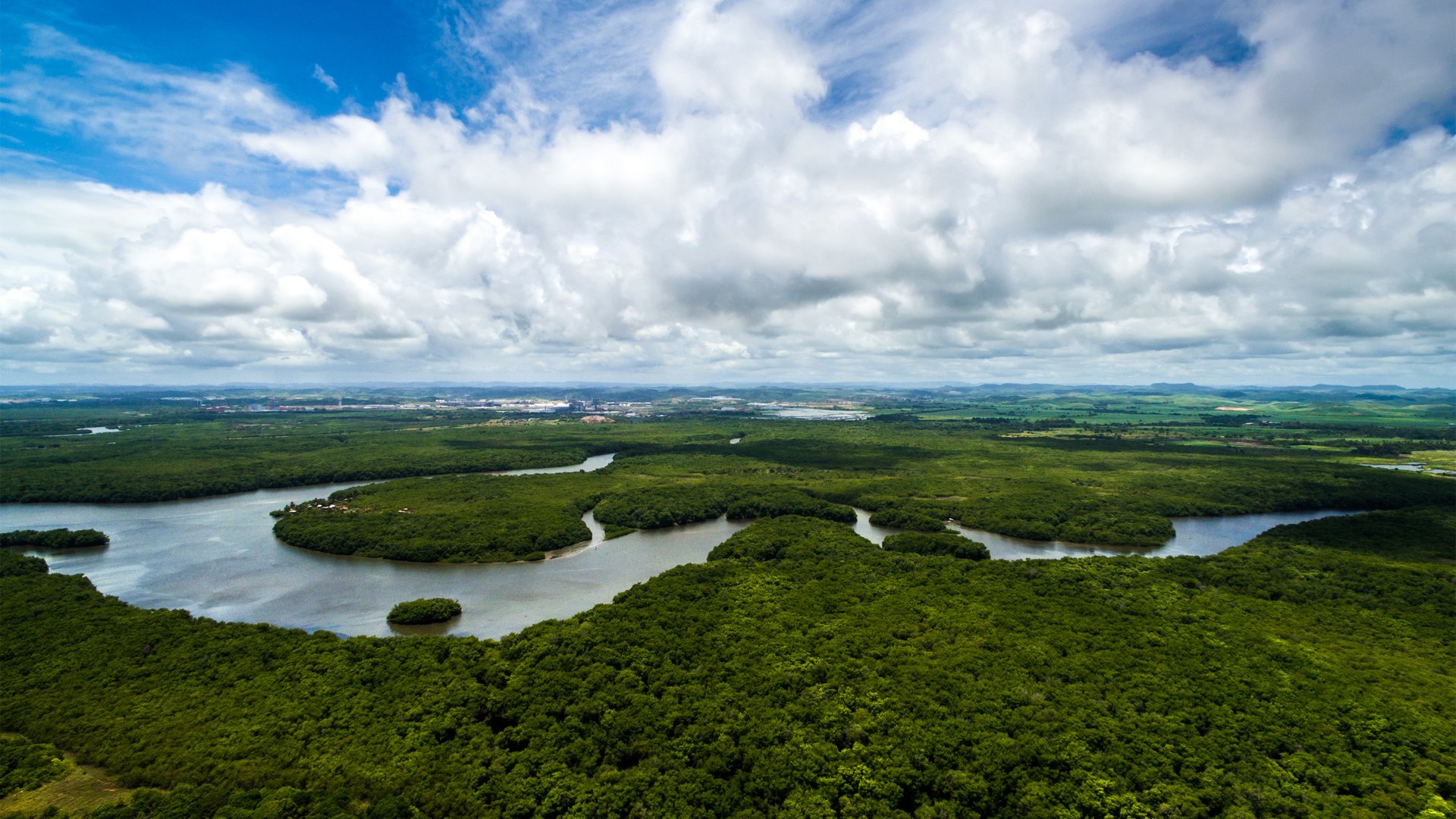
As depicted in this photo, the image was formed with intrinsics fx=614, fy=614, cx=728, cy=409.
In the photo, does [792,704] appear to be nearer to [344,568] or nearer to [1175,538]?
[344,568]

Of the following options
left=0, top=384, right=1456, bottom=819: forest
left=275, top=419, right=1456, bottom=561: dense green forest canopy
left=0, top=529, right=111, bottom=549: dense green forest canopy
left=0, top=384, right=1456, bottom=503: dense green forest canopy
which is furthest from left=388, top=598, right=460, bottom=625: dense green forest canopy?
left=0, top=384, right=1456, bottom=503: dense green forest canopy

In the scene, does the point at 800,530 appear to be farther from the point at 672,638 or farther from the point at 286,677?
the point at 286,677

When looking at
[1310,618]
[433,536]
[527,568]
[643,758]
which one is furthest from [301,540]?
[1310,618]

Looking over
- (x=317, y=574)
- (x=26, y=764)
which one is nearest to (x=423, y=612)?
(x=317, y=574)

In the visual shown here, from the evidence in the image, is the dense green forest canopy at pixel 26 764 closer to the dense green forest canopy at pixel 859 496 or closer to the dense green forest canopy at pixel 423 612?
the dense green forest canopy at pixel 423 612

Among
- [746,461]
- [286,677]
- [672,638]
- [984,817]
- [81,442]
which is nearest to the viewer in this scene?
[984,817]

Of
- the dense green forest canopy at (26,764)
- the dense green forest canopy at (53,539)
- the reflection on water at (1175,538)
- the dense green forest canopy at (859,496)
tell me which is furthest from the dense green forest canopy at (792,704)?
the dense green forest canopy at (859,496)
